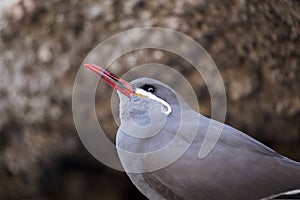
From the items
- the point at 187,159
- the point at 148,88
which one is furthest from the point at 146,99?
the point at 187,159

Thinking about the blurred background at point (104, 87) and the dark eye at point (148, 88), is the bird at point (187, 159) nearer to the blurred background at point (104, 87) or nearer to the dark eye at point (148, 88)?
the dark eye at point (148, 88)

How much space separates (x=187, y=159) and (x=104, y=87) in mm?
713

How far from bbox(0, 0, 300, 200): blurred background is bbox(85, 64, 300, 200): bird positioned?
1.63 ft

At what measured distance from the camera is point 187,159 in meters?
1.86

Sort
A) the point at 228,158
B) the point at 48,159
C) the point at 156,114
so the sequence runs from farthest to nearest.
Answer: the point at 48,159, the point at 156,114, the point at 228,158

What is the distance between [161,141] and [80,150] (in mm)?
644

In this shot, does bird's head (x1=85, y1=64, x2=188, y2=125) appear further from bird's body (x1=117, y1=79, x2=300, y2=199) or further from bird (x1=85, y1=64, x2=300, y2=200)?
bird's body (x1=117, y1=79, x2=300, y2=199)

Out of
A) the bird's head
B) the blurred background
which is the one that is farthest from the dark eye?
the blurred background

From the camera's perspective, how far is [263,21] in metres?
2.58

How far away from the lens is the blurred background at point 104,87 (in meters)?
2.45

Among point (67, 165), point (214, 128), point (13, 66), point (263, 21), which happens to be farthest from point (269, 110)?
point (13, 66)

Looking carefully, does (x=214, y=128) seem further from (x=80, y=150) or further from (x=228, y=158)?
(x=80, y=150)

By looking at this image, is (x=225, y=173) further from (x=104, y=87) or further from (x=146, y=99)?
(x=104, y=87)

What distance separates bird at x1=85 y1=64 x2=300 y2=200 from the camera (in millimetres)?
1825
